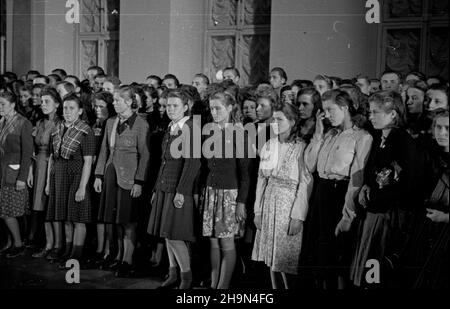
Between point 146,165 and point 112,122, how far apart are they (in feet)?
1.49

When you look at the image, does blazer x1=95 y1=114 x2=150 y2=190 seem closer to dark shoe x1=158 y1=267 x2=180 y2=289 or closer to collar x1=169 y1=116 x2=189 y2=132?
collar x1=169 y1=116 x2=189 y2=132

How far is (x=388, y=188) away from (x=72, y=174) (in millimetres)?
2516

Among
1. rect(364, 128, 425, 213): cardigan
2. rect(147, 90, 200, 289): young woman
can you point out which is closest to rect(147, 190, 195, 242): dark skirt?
rect(147, 90, 200, 289): young woman

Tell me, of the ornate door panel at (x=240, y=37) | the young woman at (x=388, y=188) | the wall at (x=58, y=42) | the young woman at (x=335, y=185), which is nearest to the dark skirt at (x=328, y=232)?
the young woman at (x=335, y=185)

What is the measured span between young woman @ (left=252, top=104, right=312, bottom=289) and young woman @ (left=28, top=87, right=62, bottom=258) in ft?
6.47

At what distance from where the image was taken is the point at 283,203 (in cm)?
369

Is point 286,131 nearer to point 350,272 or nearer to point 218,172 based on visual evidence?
point 218,172

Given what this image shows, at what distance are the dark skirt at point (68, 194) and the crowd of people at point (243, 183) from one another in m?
0.01

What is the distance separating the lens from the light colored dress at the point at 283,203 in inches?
144

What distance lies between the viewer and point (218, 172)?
3.91 m

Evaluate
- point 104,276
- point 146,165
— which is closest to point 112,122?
point 146,165

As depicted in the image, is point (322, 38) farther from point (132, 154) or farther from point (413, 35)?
point (132, 154)

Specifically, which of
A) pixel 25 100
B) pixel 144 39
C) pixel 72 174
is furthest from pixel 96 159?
pixel 144 39
